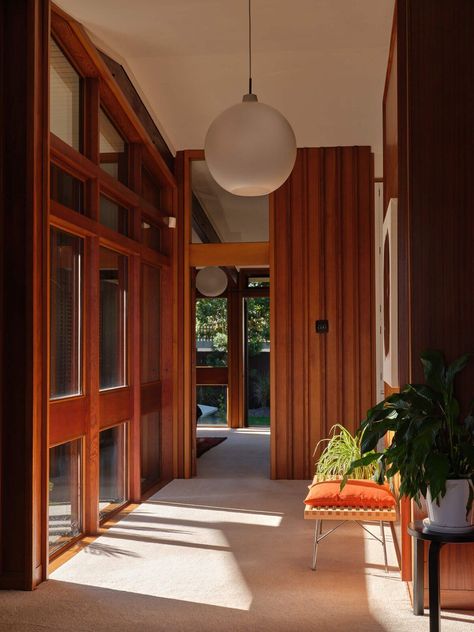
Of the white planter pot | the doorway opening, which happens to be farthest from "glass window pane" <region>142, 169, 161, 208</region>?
the doorway opening

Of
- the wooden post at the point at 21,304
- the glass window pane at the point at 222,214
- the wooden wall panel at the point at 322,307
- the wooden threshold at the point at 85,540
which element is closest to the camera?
the wooden post at the point at 21,304

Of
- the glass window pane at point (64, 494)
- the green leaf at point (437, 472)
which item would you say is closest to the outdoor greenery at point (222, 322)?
the glass window pane at point (64, 494)

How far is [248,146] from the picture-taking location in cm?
388

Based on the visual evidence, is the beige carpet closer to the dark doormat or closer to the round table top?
the round table top

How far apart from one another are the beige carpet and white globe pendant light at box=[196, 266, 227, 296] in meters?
4.98

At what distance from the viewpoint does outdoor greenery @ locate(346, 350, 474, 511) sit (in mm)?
3250

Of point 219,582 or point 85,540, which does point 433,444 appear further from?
point 85,540

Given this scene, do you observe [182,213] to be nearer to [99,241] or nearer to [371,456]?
[99,241]

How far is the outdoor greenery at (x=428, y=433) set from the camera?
3.25m

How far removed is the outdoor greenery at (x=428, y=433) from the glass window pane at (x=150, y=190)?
419 centimetres

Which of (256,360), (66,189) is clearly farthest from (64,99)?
(256,360)

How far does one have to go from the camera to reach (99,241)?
5750 mm

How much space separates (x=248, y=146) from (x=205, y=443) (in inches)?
278

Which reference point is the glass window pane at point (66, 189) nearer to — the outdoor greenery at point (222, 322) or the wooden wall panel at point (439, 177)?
the wooden wall panel at point (439, 177)
